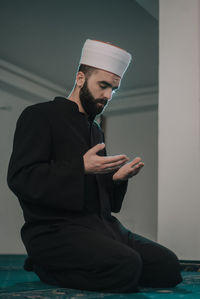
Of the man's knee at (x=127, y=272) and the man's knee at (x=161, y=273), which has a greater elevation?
the man's knee at (x=127, y=272)

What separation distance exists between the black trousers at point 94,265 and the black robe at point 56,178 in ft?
0.27

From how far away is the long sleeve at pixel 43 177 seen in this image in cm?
217

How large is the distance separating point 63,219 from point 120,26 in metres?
4.13

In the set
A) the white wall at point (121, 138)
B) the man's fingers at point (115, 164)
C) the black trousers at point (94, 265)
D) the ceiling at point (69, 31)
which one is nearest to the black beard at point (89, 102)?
the man's fingers at point (115, 164)

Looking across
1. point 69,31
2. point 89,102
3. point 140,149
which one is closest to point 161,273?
point 89,102

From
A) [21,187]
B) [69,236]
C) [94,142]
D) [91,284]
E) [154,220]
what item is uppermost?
[94,142]

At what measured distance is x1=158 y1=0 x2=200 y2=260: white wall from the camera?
3.49 m

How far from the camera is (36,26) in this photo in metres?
5.97

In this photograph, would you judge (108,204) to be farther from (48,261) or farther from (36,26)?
(36,26)

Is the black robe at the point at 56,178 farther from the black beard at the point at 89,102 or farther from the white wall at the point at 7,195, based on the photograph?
the white wall at the point at 7,195

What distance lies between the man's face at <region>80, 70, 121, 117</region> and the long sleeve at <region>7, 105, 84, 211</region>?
0.45m

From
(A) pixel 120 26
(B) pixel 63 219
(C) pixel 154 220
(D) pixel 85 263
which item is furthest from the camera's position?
(C) pixel 154 220

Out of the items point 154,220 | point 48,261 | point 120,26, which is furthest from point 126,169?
point 154,220

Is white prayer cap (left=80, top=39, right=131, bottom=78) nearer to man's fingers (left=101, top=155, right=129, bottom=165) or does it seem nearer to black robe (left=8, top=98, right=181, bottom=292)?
black robe (left=8, top=98, right=181, bottom=292)
